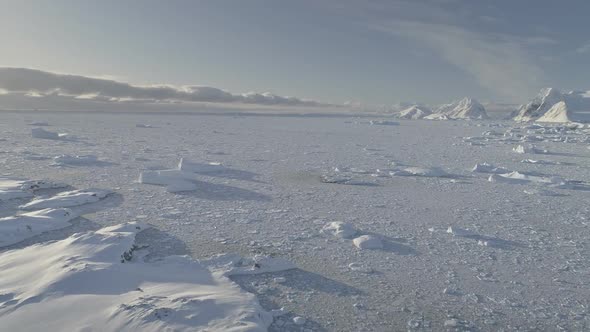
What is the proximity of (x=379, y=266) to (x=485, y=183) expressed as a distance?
25.3ft

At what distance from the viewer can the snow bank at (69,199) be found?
25.2 feet

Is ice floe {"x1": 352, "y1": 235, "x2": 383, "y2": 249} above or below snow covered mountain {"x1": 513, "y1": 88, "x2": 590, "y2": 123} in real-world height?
below

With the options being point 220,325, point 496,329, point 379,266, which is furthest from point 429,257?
point 220,325

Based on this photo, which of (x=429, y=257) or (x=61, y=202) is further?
(x=61, y=202)

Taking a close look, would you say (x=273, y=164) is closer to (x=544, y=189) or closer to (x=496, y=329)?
(x=544, y=189)

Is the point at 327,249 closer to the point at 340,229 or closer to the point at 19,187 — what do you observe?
the point at 340,229

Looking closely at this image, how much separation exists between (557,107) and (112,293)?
132544 millimetres

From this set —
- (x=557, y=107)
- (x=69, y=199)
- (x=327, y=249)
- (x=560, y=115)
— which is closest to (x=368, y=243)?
(x=327, y=249)

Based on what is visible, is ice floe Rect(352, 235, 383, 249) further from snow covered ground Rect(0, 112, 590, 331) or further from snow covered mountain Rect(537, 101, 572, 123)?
snow covered mountain Rect(537, 101, 572, 123)

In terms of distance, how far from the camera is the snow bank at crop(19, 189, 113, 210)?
25.2 feet

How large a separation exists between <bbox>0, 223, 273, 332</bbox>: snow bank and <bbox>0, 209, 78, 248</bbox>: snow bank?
656 millimetres

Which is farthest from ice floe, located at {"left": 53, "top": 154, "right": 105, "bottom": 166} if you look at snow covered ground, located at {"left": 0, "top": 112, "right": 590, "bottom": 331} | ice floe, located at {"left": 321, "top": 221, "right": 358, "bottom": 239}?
ice floe, located at {"left": 321, "top": 221, "right": 358, "bottom": 239}

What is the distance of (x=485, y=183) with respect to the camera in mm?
11359

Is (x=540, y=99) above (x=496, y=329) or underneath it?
above
